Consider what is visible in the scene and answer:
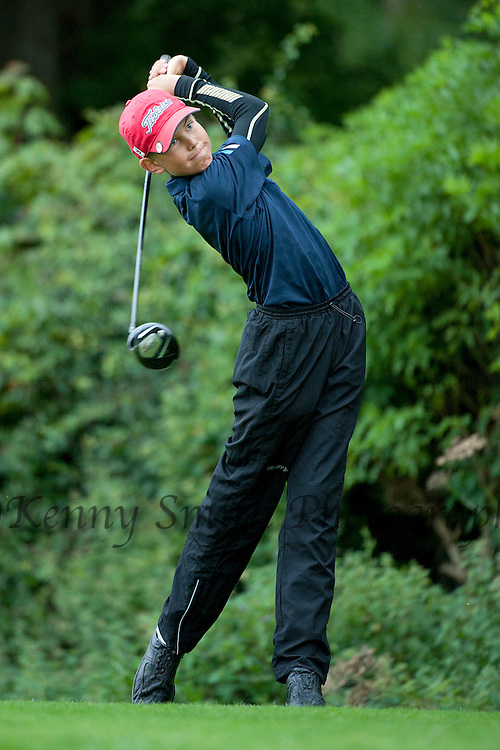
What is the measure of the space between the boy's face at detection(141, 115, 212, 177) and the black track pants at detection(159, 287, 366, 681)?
1.71 feet

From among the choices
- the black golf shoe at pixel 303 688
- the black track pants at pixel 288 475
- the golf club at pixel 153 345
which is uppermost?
the golf club at pixel 153 345

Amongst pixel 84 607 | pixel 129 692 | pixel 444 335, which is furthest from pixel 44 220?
pixel 129 692

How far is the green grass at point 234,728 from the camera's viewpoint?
7.03 ft

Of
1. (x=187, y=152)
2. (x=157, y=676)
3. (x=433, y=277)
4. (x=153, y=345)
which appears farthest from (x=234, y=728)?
(x=433, y=277)

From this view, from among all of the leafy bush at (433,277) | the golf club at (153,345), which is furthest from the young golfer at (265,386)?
the leafy bush at (433,277)

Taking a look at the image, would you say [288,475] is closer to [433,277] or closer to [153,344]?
[153,344]

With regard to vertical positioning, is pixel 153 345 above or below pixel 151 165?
below

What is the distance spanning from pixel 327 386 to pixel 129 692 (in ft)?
6.76

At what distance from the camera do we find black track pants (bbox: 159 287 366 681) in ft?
9.92

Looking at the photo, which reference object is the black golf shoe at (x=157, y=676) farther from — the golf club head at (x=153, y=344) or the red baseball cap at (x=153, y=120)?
the red baseball cap at (x=153, y=120)

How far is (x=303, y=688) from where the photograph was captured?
2.94m

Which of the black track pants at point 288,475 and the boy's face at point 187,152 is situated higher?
the boy's face at point 187,152

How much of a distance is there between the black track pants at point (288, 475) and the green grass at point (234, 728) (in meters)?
0.35

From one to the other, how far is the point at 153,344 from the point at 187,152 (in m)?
0.67
